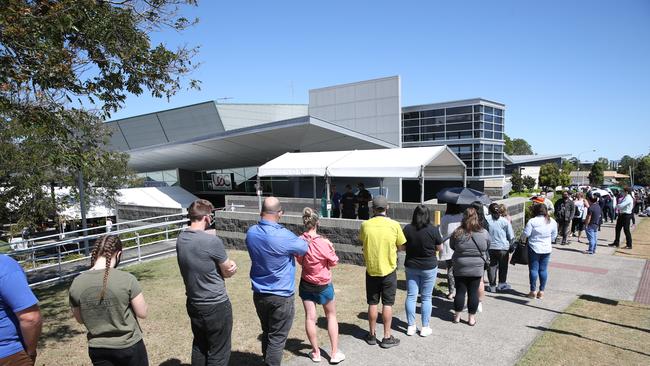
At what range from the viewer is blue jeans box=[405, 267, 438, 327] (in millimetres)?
4941

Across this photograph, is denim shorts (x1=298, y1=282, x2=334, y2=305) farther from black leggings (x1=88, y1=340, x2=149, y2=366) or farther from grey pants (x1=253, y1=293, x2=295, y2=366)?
black leggings (x1=88, y1=340, x2=149, y2=366)

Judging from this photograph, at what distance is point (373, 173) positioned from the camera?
35.5 feet

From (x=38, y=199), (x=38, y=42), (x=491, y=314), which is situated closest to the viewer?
(x=38, y=42)

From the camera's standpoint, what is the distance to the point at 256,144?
19266 millimetres

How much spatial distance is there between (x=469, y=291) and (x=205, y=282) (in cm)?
365

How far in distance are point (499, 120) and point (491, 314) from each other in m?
26.9

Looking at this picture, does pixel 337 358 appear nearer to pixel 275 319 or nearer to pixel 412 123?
pixel 275 319

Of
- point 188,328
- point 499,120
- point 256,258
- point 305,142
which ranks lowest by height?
point 188,328

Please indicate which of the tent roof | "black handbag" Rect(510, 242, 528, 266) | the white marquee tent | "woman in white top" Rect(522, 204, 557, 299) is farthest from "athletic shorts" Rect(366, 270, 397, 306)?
the tent roof

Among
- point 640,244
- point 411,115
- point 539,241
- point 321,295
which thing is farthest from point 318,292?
point 411,115

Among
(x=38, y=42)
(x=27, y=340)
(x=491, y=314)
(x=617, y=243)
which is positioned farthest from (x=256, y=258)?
(x=617, y=243)

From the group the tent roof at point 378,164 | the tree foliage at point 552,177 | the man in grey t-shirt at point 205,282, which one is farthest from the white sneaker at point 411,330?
the tree foliage at point 552,177

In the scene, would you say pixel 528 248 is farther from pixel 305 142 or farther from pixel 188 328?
pixel 305 142

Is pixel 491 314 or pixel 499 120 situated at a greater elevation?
pixel 499 120
